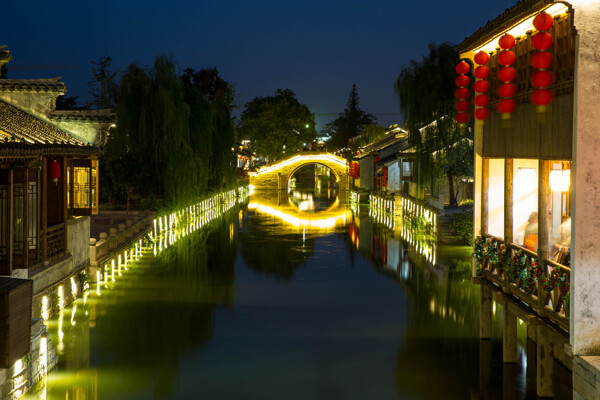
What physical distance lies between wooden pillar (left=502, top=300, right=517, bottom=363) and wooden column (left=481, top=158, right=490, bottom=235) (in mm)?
1712

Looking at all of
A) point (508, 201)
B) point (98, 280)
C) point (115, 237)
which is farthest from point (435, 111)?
point (508, 201)

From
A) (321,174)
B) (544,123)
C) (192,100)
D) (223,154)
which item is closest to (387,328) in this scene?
(544,123)

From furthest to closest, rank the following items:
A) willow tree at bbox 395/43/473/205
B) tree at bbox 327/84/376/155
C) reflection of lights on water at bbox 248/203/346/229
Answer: tree at bbox 327/84/376/155 < reflection of lights on water at bbox 248/203/346/229 < willow tree at bbox 395/43/473/205

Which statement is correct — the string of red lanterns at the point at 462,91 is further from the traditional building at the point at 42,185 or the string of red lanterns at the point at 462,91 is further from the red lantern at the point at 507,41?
the traditional building at the point at 42,185

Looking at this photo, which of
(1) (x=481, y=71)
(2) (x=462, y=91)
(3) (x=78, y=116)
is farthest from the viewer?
(3) (x=78, y=116)

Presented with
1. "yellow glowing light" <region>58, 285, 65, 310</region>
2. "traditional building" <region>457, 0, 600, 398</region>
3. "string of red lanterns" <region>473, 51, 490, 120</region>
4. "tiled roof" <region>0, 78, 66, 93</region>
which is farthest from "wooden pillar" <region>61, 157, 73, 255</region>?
"string of red lanterns" <region>473, 51, 490, 120</region>

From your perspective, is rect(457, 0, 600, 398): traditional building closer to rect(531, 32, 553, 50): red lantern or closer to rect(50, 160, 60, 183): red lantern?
rect(531, 32, 553, 50): red lantern

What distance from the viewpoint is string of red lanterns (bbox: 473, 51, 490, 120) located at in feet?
34.8

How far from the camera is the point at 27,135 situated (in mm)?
11281

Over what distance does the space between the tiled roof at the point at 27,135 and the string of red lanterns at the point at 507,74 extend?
6396 mm

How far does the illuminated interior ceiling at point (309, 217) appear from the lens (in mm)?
29906

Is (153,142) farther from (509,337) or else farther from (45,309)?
(509,337)

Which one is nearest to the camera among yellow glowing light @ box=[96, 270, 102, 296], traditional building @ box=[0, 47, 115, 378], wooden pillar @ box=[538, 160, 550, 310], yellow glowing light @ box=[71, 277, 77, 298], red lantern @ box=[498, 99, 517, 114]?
wooden pillar @ box=[538, 160, 550, 310]

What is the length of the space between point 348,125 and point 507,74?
7884 cm
